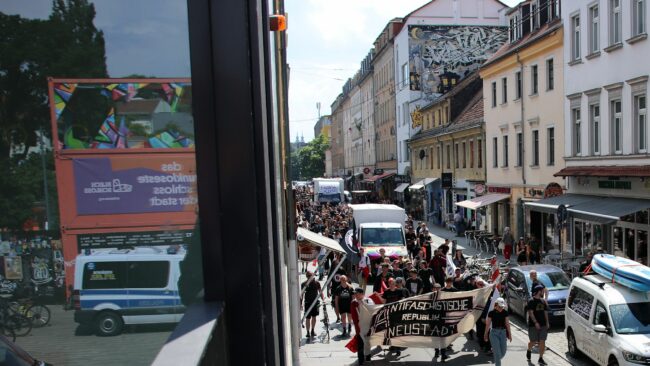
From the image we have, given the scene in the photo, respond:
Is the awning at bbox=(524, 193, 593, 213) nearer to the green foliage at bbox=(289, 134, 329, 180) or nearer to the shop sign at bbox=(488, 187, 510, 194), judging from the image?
the shop sign at bbox=(488, 187, 510, 194)

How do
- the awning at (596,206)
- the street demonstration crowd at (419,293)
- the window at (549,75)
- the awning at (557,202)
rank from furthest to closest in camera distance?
the window at (549,75), the awning at (557,202), the awning at (596,206), the street demonstration crowd at (419,293)

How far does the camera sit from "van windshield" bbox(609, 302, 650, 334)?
31.2 ft

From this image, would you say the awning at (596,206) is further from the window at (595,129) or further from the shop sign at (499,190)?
the shop sign at (499,190)

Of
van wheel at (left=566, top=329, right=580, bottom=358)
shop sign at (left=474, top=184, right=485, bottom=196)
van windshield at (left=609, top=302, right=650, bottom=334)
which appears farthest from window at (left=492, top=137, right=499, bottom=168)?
van windshield at (left=609, top=302, right=650, bottom=334)

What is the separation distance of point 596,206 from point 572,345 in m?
9.45

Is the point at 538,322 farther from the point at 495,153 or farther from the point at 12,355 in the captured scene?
the point at 495,153

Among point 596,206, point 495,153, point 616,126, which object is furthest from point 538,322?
point 495,153

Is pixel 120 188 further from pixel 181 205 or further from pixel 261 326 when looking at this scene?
pixel 261 326

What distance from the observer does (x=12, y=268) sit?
1271 millimetres

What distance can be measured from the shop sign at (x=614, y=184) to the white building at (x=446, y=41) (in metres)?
28.5

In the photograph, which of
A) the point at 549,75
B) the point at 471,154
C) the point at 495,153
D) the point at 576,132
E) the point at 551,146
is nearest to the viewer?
the point at 576,132

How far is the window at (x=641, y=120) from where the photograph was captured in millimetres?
18562

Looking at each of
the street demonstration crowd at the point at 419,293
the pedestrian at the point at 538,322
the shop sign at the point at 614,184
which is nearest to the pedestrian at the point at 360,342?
the street demonstration crowd at the point at 419,293

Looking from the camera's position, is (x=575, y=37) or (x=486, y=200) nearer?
(x=575, y=37)
